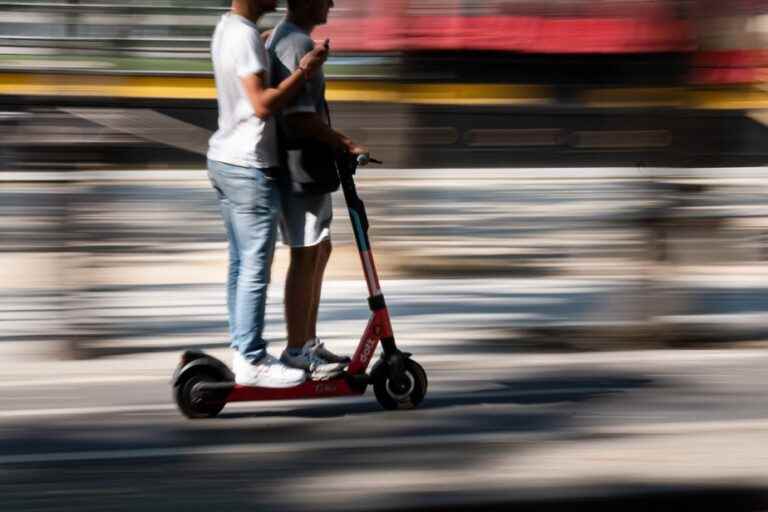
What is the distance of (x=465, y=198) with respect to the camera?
10.7 m

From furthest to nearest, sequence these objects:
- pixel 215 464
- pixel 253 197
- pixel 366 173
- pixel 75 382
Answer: pixel 366 173 < pixel 75 382 < pixel 253 197 < pixel 215 464

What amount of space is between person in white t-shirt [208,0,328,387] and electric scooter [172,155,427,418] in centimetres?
6

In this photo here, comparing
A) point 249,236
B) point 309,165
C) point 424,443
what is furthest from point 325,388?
point 309,165

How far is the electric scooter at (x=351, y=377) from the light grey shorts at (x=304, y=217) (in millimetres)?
112

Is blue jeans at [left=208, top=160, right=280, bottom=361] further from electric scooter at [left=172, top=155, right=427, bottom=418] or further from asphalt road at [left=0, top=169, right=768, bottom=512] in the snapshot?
asphalt road at [left=0, top=169, right=768, bottom=512]

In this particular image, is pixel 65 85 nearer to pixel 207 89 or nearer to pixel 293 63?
pixel 293 63

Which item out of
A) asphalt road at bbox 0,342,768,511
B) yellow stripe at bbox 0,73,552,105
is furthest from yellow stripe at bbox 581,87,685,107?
yellow stripe at bbox 0,73,552,105

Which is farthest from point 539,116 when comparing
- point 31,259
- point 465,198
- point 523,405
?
point 523,405

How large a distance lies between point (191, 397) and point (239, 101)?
3.92 feet

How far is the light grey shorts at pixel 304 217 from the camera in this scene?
5.30 meters

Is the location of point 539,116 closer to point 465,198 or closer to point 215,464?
point 465,198

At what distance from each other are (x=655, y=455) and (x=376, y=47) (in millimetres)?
4697

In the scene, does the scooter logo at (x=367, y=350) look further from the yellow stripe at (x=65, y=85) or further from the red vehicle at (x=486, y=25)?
the red vehicle at (x=486, y=25)

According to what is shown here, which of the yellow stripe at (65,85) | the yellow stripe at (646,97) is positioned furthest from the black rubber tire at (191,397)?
the yellow stripe at (646,97)
